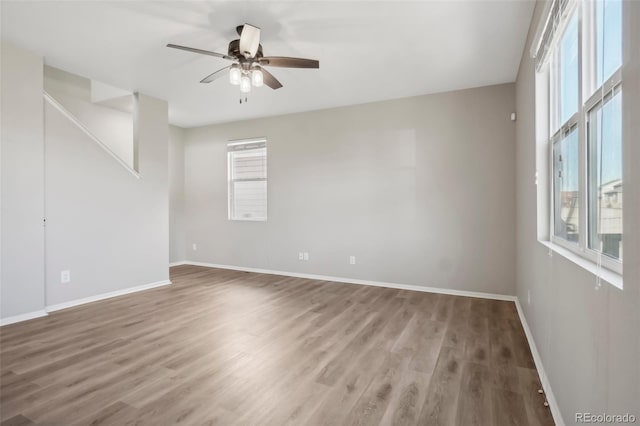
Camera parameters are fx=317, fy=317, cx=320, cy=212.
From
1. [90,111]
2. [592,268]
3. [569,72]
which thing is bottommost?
[592,268]

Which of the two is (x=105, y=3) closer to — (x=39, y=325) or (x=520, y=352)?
(x=39, y=325)

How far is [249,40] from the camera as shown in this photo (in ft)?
8.14

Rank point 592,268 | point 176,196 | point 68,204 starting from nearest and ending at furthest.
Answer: point 592,268
point 68,204
point 176,196

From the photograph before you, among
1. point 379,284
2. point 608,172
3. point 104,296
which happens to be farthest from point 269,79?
point 104,296

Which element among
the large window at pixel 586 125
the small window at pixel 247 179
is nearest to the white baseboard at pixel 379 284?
the small window at pixel 247 179

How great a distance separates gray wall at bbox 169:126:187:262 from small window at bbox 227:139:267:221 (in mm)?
1141

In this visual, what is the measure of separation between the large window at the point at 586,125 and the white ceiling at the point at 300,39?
88cm

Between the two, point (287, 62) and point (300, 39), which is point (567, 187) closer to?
point (287, 62)

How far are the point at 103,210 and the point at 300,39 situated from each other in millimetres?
3179

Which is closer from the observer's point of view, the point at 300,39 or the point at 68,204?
the point at 300,39

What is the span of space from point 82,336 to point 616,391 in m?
3.58

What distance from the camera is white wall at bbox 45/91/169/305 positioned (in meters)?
3.51

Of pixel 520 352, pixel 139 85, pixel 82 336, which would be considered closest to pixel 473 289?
pixel 520 352

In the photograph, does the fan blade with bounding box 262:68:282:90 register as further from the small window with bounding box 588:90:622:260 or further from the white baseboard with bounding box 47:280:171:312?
the white baseboard with bounding box 47:280:171:312
